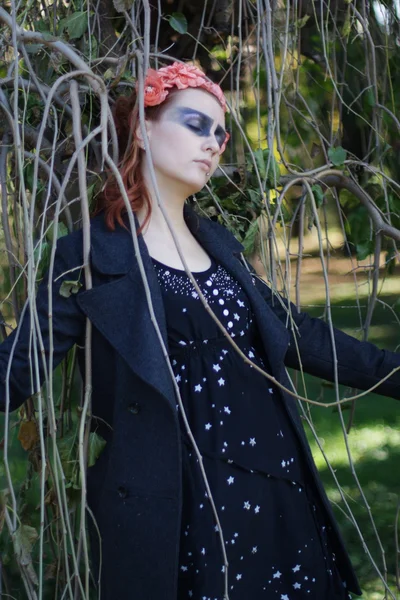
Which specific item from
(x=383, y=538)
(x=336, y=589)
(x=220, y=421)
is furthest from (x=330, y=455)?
(x=220, y=421)

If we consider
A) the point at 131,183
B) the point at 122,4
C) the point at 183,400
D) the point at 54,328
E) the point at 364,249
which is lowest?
the point at 364,249

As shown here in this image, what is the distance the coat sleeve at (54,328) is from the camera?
1373 mm

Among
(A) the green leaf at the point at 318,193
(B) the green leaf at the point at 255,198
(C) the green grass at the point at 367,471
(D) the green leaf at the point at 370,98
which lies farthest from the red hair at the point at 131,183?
(C) the green grass at the point at 367,471

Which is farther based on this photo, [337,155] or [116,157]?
[337,155]

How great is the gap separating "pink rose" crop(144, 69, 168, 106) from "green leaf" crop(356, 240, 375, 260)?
2.43 ft

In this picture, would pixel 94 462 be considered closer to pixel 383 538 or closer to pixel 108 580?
pixel 108 580

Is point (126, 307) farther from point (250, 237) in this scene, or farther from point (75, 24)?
point (75, 24)

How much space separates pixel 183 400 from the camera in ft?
4.67

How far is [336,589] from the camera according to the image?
157cm

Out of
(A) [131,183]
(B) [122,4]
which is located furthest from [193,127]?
(B) [122,4]

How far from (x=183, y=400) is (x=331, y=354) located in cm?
34

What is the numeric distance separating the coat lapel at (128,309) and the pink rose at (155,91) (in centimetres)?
21

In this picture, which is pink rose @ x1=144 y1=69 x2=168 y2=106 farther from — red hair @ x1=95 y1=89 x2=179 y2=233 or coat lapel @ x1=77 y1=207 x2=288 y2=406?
coat lapel @ x1=77 y1=207 x2=288 y2=406

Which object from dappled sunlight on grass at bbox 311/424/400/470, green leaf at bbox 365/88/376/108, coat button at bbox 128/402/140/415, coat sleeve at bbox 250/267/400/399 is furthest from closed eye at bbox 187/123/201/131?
dappled sunlight on grass at bbox 311/424/400/470
